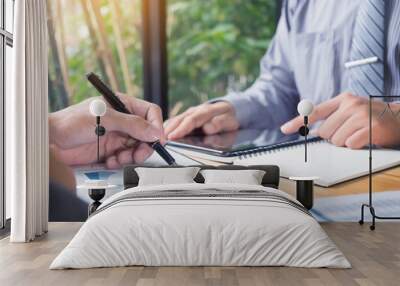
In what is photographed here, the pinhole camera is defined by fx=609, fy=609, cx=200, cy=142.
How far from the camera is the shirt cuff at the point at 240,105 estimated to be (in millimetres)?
7555

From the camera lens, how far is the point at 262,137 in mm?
7508

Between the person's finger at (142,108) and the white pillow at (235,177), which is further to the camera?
the person's finger at (142,108)

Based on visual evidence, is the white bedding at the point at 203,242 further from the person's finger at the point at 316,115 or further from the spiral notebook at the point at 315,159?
the person's finger at the point at 316,115

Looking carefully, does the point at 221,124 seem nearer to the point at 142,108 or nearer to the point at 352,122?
the point at 142,108

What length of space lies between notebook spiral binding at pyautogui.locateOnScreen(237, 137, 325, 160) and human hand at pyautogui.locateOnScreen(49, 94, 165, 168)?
103 centimetres

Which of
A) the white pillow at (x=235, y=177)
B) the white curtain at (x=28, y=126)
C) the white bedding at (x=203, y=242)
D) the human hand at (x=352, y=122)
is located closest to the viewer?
the white bedding at (x=203, y=242)

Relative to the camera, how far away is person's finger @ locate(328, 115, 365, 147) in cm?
737

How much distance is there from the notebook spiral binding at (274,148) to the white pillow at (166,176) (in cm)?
78

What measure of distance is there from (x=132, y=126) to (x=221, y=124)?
110 centimetres

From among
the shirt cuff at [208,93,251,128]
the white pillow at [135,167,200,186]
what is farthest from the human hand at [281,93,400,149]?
the white pillow at [135,167,200,186]

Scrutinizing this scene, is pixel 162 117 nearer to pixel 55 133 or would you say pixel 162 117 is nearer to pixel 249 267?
pixel 55 133

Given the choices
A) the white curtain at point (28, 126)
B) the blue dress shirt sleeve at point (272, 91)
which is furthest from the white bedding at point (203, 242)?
the blue dress shirt sleeve at point (272, 91)

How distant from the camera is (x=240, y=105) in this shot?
298 inches

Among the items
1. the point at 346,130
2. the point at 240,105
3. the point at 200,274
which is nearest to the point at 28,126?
the point at 200,274
